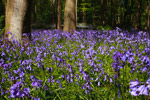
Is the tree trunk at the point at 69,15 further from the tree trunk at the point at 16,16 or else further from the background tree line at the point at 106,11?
the background tree line at the point at 106,11

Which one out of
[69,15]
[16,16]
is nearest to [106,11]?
[69,15]

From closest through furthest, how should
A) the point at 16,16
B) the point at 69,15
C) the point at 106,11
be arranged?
the point at 16,16 < the point at 69,15 < the point at 106,11

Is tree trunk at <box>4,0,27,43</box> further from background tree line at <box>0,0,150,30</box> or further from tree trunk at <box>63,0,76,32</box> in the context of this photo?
background tree line at <box>0,0,150,30</box>

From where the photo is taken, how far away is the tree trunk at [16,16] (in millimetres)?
4773

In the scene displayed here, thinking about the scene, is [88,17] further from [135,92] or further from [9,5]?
[135,92]

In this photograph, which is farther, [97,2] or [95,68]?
[97,2]

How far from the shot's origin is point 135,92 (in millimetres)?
854

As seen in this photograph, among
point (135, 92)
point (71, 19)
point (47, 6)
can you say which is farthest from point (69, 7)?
point (47, 6)

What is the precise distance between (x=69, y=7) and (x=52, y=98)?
7.45 meters

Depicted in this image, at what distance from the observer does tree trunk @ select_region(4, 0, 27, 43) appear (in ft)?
15.7

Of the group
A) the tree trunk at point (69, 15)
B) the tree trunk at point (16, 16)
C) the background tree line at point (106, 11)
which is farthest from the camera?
the background tree line at point (106, 11)

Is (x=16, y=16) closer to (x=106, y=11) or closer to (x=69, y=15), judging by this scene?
(x=69, y=15)

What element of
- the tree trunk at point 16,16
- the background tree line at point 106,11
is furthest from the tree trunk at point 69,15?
the background tree line at point 106,11

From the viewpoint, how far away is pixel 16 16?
15.7 feet
